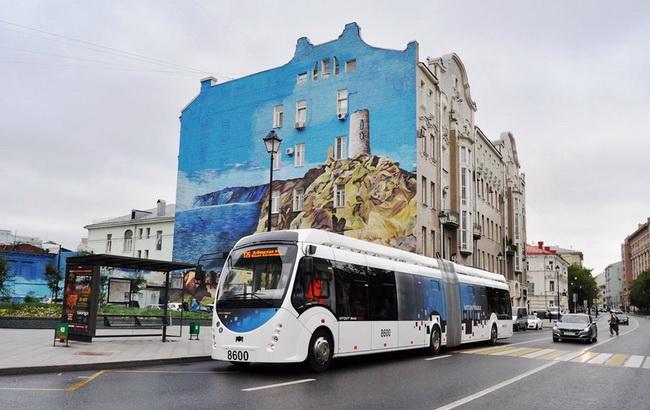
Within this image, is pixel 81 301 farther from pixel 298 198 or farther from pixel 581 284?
pixel 581 284

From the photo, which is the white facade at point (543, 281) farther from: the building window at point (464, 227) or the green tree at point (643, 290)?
the building window at point (464, 227)

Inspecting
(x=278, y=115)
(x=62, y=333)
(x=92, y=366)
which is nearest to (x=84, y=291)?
(x=62, y=333)

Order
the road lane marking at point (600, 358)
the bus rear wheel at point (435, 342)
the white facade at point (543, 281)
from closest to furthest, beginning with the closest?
the road lane marking at point (600, 358) → the bus rear wheel at point (435, 342) → the white facade at point (543, 281)

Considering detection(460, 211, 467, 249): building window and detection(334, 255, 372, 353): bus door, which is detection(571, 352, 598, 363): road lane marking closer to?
detection(334, 255, 372, 353): bus door

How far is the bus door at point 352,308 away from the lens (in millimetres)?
14470

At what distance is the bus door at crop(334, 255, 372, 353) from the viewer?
1447 centimetres

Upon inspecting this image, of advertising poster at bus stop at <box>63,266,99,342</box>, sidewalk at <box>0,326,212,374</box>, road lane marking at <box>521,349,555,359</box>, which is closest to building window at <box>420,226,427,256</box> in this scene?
road lane marking at <box>521,349,555,359</box>

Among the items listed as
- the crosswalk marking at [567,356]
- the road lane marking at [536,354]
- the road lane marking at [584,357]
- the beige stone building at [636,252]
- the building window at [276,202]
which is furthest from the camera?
the beige stone building at [636,252]

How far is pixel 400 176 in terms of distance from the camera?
39.3 metres

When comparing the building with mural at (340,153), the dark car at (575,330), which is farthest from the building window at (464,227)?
the dark car at (575,330)

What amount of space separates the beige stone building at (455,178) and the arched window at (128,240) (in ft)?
130

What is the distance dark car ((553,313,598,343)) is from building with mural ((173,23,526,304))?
996 cm

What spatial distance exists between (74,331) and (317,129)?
28167mm

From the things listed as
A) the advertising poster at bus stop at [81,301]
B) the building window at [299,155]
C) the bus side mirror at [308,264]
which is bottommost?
the advertising poster at bus stop at [81,301]
